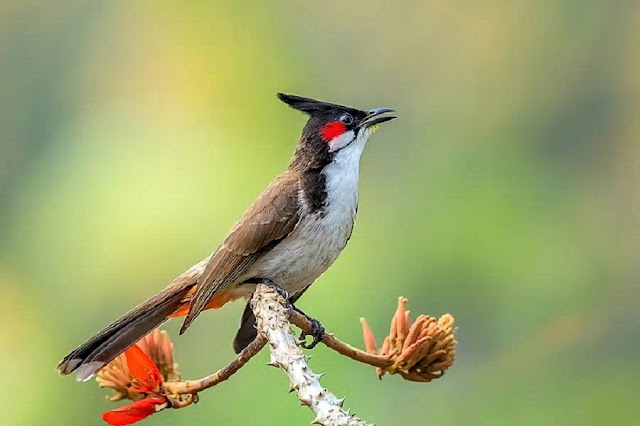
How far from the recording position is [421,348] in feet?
3.30

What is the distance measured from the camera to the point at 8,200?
2.43 metres

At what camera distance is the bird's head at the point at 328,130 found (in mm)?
1439

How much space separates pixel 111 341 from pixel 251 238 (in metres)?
0.27

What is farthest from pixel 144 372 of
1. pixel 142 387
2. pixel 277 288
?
pixel 277 288

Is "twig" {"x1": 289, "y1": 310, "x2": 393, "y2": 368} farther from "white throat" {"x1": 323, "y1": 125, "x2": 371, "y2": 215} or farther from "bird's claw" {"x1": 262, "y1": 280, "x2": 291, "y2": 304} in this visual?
"white throat" {"x1": 323, "y1": 125, "x2": 371, "y2": 215}

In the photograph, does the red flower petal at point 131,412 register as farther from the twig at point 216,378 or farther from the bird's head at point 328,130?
the bird's head at point 328,130

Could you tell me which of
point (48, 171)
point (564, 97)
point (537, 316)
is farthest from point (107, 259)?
point (564, 97)

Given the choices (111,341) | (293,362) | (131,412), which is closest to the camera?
(293,362)

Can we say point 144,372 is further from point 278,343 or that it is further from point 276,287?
point 276,287

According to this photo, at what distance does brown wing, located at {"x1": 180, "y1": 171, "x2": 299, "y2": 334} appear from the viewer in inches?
50.3

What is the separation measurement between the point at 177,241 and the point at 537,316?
1005 millimetres

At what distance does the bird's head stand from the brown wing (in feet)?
0.28

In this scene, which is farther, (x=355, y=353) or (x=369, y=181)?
(x=369, y=181)

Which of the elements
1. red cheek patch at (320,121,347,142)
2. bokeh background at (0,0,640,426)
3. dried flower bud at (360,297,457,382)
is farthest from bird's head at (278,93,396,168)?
bokeh background at (0,0,640,426)
